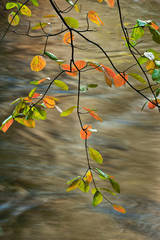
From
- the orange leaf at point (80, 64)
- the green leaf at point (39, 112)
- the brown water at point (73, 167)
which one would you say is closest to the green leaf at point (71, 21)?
the orange leaf at point (80, 64)

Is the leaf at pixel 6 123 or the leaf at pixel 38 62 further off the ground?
the leaf at pixel 38 62

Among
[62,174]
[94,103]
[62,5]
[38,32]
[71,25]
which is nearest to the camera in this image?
[71,25]

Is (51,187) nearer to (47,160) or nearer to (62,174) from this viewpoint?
(62,174)

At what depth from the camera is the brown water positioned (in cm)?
159

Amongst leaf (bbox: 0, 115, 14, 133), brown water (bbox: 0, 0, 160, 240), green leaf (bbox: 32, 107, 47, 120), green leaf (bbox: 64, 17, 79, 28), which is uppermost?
green leaf (bbox: 64, 17, 79, 28)

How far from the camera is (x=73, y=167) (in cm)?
207

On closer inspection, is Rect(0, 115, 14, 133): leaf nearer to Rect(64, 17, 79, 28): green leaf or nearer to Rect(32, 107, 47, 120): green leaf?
Rect(32, 107, 47, 120): green leaf

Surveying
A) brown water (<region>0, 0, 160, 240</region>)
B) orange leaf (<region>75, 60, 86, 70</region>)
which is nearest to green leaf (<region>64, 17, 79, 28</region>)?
orange leaf (<region>75, 60, 86, 70</region>)

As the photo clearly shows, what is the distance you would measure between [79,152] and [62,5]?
4201 millimetres

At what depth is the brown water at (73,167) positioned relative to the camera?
1594mm

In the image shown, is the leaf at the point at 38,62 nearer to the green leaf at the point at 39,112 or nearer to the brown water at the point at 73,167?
the green leaf at the point at 39,112

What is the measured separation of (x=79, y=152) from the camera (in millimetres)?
2242

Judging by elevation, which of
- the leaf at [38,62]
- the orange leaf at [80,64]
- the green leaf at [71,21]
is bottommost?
the leaf at [38,62]

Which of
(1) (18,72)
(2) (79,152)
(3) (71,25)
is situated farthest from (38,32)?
(3) (71,25)
